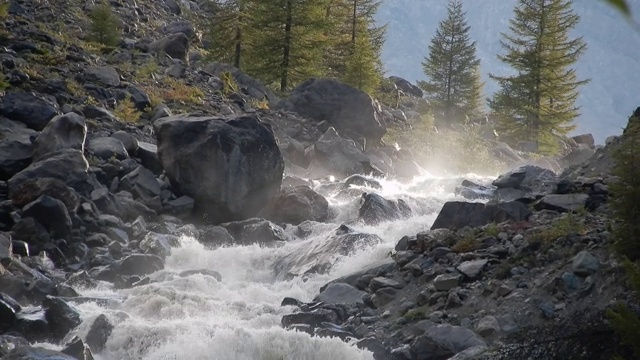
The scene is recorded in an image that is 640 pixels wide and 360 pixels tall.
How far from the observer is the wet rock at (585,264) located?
31.8ft

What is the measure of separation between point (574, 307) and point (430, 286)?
3000 millimetres

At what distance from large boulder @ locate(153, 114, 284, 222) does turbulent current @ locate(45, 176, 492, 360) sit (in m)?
1.97

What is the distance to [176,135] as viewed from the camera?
18.5 metres

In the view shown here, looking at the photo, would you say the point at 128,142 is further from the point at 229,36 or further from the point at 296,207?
the point at 229,36

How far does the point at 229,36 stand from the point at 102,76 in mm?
12826

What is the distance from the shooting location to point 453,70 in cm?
4878

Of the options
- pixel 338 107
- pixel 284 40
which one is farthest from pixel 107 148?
pixel 284 40

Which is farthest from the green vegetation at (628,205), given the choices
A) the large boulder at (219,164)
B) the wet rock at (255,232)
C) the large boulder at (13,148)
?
the large boulder at (13,148)

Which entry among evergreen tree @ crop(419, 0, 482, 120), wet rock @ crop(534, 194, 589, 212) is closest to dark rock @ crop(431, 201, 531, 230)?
wet rock @ crop(534, 194, 589, 212)

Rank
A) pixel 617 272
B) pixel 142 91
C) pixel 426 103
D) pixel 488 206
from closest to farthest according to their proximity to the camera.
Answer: pixel 617 272
pixel 488 206
pixel 142 91
pixel 426 103

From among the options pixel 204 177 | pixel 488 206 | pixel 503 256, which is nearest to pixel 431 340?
pixel 503 256

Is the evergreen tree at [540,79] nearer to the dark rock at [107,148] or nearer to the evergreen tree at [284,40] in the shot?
the evergreen tree at [284,40]

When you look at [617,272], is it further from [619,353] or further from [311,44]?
[311,44]

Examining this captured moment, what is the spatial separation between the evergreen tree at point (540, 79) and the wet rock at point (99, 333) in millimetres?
32337
